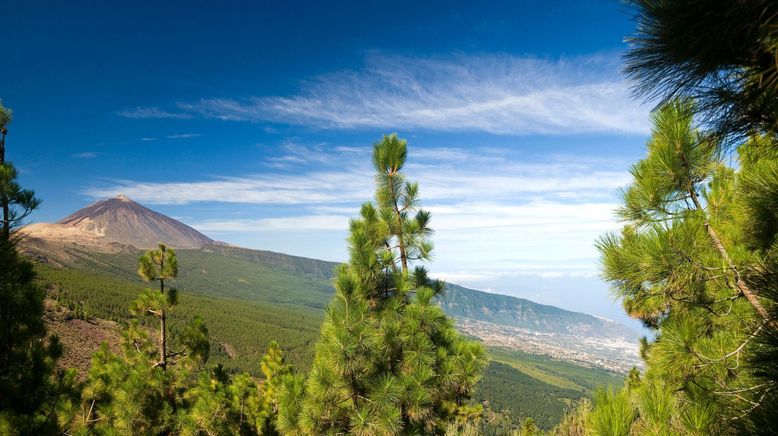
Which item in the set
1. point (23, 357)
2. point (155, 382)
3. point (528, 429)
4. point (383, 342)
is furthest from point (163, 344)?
point (528, 429)

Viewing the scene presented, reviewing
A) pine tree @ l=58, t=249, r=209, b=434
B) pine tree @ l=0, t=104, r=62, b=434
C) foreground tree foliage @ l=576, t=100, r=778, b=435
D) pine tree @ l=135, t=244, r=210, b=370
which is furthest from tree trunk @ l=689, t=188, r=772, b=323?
pine tree @ l=135, t=244, r=210, b=370

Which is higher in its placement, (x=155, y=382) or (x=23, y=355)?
Result: (x=23, y=355)

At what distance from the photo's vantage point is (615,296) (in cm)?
354

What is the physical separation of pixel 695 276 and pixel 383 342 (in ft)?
15.0

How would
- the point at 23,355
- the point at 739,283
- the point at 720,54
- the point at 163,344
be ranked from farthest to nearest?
the point at 163,344 → the point at 23,355 → the point at 739,283 → the point at 720,54

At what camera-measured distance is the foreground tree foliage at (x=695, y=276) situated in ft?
7.29

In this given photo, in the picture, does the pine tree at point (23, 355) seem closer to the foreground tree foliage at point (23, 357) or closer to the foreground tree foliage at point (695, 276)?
→ the foreground tree foliage at point (23, 357)

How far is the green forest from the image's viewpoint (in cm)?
192

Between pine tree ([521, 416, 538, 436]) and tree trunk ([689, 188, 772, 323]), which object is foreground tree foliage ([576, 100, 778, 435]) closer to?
tree trunk ([689, 188, 772, 323])

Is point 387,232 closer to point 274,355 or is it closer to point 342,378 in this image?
point 342,378

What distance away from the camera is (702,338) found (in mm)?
3029

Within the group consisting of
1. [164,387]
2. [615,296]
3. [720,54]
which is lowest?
[164,387]

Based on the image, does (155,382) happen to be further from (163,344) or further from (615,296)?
(615,296)

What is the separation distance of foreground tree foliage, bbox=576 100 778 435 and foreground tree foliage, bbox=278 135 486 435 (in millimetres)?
3741
